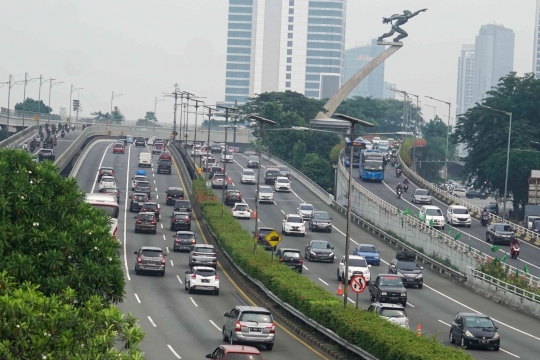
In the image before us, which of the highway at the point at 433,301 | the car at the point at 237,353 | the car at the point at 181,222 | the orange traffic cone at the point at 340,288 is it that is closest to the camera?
the car at the point at 237,353

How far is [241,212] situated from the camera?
262 ft

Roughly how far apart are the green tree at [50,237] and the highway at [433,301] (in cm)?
1117

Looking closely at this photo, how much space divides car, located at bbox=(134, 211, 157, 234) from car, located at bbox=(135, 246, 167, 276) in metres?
15.9

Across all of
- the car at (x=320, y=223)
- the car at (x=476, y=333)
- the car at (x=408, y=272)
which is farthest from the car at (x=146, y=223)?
the car at (x=476, y=333)

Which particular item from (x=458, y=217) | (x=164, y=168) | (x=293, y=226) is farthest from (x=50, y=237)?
(x=164, y=168)

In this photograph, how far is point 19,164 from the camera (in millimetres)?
24141

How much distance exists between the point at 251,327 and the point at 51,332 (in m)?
18.0

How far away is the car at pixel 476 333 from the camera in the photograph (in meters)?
38.3

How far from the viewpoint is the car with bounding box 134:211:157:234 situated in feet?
230

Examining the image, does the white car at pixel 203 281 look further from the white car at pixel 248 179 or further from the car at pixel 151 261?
the white car at pixel 248 179

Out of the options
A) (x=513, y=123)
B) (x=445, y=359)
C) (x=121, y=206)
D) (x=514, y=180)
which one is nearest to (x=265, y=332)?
(x=445, y=359)

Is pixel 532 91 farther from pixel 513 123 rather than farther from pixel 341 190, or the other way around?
pixel 341 190

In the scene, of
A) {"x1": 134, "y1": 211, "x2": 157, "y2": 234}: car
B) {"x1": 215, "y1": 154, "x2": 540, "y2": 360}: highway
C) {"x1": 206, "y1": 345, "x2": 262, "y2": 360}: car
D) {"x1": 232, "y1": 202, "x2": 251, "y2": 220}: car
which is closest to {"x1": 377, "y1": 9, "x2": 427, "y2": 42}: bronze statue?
{"x1": 215, "y1": 154, "x2": 540, "y2": 360}: highway

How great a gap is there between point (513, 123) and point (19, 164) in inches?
3383
